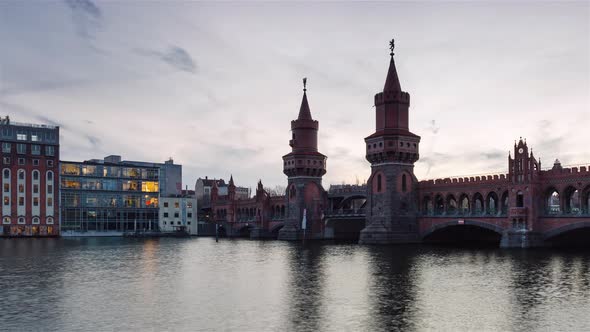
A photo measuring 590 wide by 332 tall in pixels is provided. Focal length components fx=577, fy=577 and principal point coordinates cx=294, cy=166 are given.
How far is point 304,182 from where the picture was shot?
4963 inches

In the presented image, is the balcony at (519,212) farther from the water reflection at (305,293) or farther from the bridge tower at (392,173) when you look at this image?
the water reflection at (305,293)

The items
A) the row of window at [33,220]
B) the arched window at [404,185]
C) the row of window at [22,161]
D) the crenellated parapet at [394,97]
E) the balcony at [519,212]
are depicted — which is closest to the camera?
the balcony at [519,212]

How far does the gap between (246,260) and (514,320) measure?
4382 cm

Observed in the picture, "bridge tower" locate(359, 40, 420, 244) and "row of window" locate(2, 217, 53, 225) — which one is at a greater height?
"bridge tower" locate(359, 40, 420, 244)

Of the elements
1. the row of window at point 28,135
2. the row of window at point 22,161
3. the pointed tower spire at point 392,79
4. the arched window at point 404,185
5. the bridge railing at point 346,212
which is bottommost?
the bridge railing at point 346,212

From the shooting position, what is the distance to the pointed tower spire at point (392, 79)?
103000mm

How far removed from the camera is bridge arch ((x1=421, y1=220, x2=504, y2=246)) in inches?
3779

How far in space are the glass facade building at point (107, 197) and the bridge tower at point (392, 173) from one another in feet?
290

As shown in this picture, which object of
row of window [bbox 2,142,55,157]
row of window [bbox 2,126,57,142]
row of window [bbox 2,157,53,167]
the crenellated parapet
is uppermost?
the crenellated parapet

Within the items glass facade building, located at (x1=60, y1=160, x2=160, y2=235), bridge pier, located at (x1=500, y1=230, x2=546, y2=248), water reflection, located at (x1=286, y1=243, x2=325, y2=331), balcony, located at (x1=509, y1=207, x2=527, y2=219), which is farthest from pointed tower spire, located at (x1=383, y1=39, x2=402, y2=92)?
glass facade building, located at (x1=60, y1=160, x2=160, y2=235)

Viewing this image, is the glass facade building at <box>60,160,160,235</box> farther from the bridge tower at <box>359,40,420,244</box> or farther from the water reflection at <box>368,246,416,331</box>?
the water reflection at <box>368,246,416,331</box>

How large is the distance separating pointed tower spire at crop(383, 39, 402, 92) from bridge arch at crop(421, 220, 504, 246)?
25.4 meters

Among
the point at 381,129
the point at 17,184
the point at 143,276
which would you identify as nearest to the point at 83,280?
the point at 143,276

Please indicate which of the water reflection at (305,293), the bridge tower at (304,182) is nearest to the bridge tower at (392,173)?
the bridge tower at (304,182)
